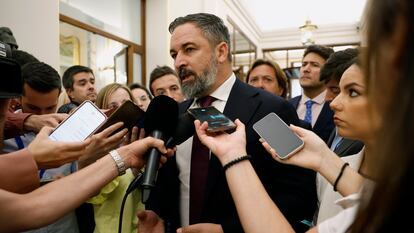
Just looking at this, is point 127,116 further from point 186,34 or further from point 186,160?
point 186,34

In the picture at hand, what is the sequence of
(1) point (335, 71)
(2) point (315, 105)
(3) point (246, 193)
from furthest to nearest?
(2) point (315, 105) < (1) point (335, 71) < (3) point (246, 193)

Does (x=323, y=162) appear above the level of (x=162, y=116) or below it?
below

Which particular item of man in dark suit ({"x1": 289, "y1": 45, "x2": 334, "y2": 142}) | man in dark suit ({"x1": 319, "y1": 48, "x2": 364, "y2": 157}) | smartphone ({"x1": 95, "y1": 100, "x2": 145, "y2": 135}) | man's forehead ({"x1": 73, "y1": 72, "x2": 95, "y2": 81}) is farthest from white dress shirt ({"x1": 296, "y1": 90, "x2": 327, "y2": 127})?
smartphone ({"x1": 95, "y1": 100, "x2": 145, "y2": 135})

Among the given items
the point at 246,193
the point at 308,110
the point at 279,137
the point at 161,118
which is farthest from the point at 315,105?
the point at 246,193

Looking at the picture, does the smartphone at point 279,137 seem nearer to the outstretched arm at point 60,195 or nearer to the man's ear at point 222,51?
the outstretched arm at point 60,195

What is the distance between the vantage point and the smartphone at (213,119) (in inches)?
38.5

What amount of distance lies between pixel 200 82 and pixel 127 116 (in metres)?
0.36

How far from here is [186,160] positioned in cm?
133

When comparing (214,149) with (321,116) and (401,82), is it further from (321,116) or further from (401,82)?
(321,116)

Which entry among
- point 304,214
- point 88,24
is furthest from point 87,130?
point 88,24

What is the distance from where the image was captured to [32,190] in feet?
3.28

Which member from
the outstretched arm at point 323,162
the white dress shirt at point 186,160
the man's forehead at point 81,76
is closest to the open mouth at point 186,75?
the white dress shirt at point 186,160

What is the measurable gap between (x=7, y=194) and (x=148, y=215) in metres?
0.53

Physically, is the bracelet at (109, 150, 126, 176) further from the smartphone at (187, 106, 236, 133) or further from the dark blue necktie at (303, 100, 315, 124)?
the dark blue necktie at (303, 100, 315, 124)
